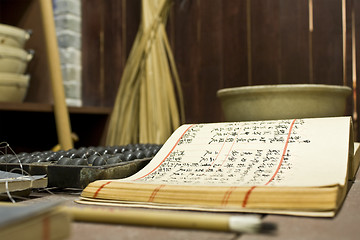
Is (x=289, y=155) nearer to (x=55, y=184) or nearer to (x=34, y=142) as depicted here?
(x=55, y=184)

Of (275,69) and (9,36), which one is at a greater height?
(9,36)

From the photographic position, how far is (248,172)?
548 millimetres

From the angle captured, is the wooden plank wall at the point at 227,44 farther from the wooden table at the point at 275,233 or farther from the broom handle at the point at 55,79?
the wooden table at the point at 275,233

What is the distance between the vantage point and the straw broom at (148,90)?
59.0 inches

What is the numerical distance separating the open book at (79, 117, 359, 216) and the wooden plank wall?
0.87 metres

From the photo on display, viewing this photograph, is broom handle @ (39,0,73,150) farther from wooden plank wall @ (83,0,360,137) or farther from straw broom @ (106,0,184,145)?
wooden plank wall @ (83,0,360,137)

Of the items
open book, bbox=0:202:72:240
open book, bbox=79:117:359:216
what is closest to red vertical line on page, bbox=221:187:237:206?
open book, bbox=79:117:359:216

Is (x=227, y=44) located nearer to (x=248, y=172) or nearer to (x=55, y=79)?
(x=55, y=79)

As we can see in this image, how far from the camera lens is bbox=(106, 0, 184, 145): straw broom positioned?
150 centimetres

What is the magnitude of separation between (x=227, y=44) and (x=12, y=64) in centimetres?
81

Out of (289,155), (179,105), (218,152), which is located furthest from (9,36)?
(289,155)

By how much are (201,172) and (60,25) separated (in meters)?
1.38

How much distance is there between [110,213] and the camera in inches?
13.1

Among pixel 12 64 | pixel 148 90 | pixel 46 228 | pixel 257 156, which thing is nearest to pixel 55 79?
pixel 12 64
